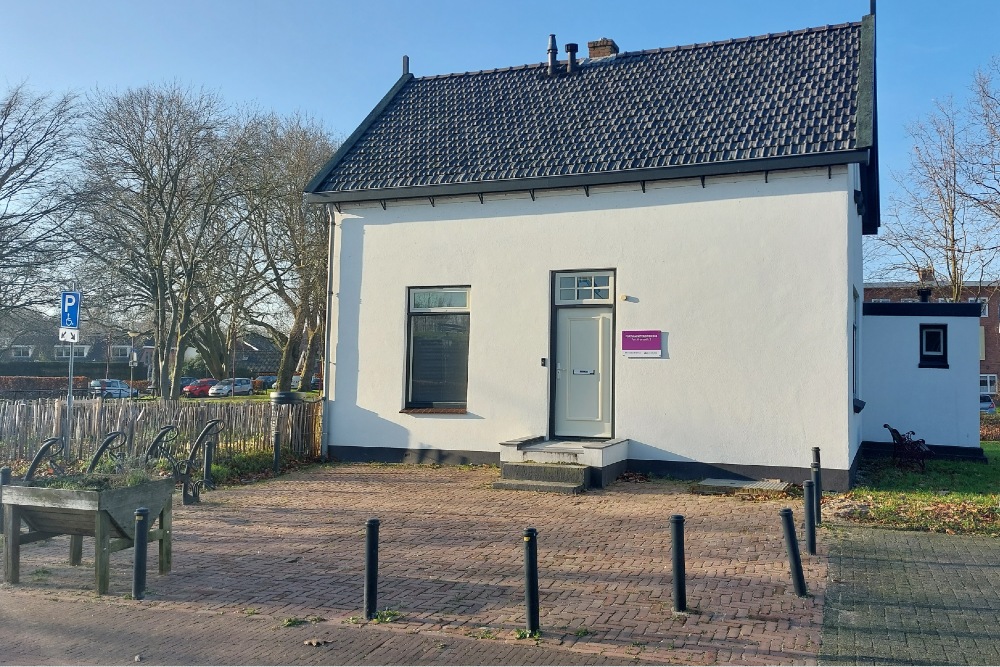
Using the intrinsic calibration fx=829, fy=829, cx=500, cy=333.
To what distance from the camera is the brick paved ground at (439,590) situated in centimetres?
546

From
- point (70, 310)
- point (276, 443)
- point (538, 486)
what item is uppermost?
point (70, 310)

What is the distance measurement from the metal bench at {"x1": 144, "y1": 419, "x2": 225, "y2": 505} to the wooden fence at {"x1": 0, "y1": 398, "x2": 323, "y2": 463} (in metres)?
0.26

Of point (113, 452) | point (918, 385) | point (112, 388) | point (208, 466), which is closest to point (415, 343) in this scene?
point (208, 466)

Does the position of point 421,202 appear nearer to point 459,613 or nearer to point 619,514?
point 619,514

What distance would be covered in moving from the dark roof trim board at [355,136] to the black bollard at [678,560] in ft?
33.1

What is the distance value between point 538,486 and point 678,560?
5578 millimetres

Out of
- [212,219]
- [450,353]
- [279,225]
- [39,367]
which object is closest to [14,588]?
[450,353]

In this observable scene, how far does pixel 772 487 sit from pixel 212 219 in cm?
2299

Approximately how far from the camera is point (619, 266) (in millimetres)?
12984

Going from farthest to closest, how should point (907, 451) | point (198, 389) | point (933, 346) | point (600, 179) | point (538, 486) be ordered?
point (198, 389) < point (933, 346) < point (907, 451) < point (600, 179) < point (538, 486)

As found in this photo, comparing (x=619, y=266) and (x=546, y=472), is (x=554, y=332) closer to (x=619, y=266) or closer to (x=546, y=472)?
(x=619, y=266)

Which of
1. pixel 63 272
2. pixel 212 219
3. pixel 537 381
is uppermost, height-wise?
pixel 212 219

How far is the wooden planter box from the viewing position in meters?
6.82

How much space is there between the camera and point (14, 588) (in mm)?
7012
